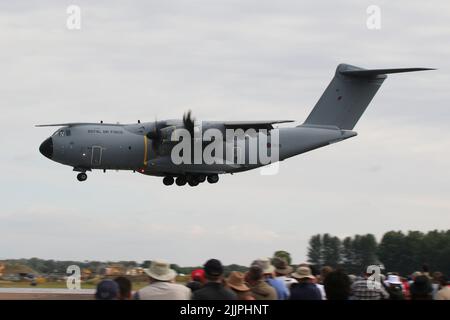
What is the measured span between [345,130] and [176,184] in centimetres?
950

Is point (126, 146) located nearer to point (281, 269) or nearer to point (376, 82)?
point (376, 82)

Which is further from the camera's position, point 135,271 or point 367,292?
point 135,271

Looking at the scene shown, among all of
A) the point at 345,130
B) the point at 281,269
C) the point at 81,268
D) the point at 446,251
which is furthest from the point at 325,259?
the point at 281,269

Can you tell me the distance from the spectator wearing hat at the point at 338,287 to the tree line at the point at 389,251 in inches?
880

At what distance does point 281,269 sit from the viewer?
49.6 feet

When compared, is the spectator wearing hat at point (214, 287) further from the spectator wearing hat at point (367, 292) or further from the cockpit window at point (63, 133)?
the cockpit window at point (63, 133)

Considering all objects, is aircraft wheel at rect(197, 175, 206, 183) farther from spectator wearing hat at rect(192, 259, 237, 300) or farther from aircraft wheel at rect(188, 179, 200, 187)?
spectator wearing hat at rect(192, 259, 237, 300)

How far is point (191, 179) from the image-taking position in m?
45.8

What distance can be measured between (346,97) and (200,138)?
894 centimetres

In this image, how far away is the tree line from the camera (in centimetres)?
3528

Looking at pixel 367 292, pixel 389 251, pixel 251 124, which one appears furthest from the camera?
pixel 251 124

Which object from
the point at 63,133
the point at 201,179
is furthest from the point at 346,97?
the point at 63,133

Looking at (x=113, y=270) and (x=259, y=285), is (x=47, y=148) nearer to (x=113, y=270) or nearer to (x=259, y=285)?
(x=113, y=270)
